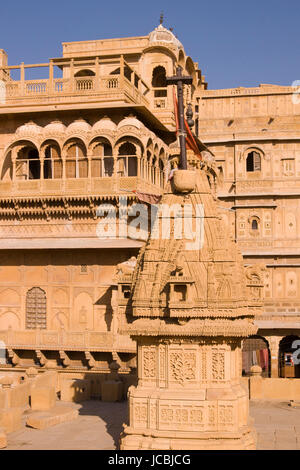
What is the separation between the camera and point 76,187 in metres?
30.5

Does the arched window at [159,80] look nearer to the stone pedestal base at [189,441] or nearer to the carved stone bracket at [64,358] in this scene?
the carved stone bracket at [64,358]

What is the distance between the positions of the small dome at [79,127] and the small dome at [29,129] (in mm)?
1388

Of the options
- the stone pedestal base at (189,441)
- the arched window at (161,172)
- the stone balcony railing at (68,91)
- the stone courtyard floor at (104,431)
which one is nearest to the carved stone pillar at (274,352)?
the arched window at (161,172)

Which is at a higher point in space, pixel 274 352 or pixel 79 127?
pixel 79 127

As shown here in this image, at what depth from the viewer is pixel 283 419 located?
57.5ft

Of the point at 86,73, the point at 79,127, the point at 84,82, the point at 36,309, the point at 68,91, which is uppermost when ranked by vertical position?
the point at 86,73

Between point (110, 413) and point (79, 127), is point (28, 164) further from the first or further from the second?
point (110, 413)

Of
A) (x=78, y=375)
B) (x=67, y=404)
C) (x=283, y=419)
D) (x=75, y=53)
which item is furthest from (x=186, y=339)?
(x=75, y=53)

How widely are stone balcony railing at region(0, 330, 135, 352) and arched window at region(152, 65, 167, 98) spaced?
561 inches

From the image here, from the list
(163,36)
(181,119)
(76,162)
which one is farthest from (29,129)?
(181,119)

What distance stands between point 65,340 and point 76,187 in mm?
6291

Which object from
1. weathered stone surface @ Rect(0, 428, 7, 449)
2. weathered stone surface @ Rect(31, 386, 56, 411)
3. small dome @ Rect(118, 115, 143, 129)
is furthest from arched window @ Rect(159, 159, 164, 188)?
weathered stone surface @ Rect(0, 428, 7, 449)

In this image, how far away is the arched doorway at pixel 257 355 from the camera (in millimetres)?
40750
